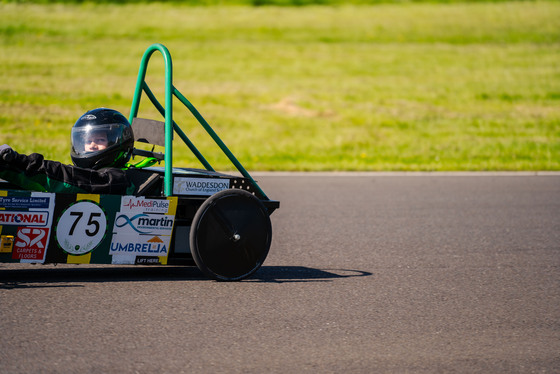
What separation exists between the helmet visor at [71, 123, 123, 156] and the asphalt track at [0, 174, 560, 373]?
88 centimetres

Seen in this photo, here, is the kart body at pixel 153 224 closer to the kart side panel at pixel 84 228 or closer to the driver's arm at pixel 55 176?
the kart side panel at pixel 84 228

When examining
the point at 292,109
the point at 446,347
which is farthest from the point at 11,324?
the point at 292,109

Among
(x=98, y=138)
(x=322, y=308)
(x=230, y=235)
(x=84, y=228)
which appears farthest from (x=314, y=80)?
(x=322, y=308)

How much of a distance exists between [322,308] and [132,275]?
4.84 ft

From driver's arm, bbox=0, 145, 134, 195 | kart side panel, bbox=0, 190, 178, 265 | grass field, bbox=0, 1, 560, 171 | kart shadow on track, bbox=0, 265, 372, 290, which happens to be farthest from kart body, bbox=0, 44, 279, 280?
grass field, bbox=0, 1, 560, 171

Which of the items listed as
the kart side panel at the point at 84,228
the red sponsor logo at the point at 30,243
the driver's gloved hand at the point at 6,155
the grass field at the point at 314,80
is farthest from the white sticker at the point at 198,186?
the grass field at the point at 314,80

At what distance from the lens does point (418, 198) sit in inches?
346

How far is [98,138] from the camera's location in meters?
5.11

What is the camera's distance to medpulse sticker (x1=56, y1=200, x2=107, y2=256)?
4762mm

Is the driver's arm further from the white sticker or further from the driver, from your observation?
the white sticker

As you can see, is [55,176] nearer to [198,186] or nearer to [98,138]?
[98,138]

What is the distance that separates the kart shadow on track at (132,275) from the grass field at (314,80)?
5.34 m

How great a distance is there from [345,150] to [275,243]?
21.7 feet

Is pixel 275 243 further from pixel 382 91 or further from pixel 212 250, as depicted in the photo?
pixel 382 91
